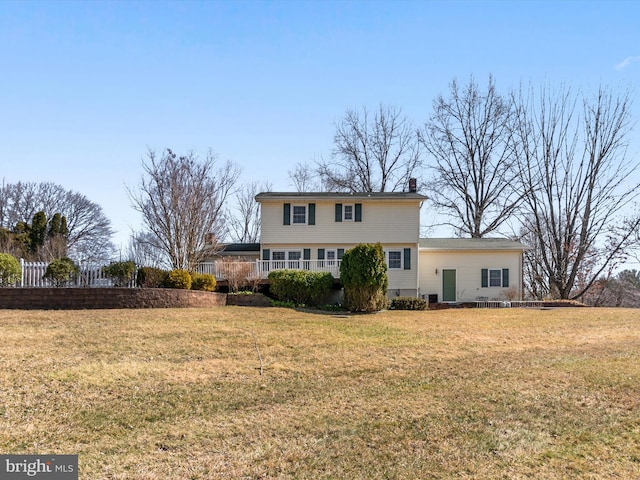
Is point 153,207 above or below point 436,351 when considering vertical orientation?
above

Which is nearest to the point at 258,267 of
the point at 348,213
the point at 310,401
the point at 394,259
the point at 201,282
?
the point at 201,282

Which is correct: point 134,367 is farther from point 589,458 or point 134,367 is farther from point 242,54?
point 242,54

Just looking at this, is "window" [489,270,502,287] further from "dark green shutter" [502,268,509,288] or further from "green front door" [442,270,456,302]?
"green front door" [442,270,456,302]

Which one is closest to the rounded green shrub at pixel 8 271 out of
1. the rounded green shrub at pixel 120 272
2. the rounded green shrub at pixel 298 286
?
the rounded green shrub at pixel 120 272

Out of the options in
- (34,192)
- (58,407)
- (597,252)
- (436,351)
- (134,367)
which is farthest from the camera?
(34,192)

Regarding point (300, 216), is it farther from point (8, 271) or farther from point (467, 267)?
point (8, 271)

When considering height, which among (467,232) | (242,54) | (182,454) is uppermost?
(242,54)

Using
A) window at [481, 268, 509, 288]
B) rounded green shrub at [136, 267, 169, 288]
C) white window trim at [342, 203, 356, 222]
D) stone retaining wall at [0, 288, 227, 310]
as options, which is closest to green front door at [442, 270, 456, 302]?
window at [481, 268, 509, 288]

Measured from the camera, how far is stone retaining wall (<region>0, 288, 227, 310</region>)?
603 inches

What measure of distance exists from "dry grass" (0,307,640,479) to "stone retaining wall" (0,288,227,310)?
1.77m

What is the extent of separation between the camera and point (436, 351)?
464 inches

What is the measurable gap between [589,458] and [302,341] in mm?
7338

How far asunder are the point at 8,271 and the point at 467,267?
66.1ft

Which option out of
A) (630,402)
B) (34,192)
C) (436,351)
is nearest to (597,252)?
(436,351)
